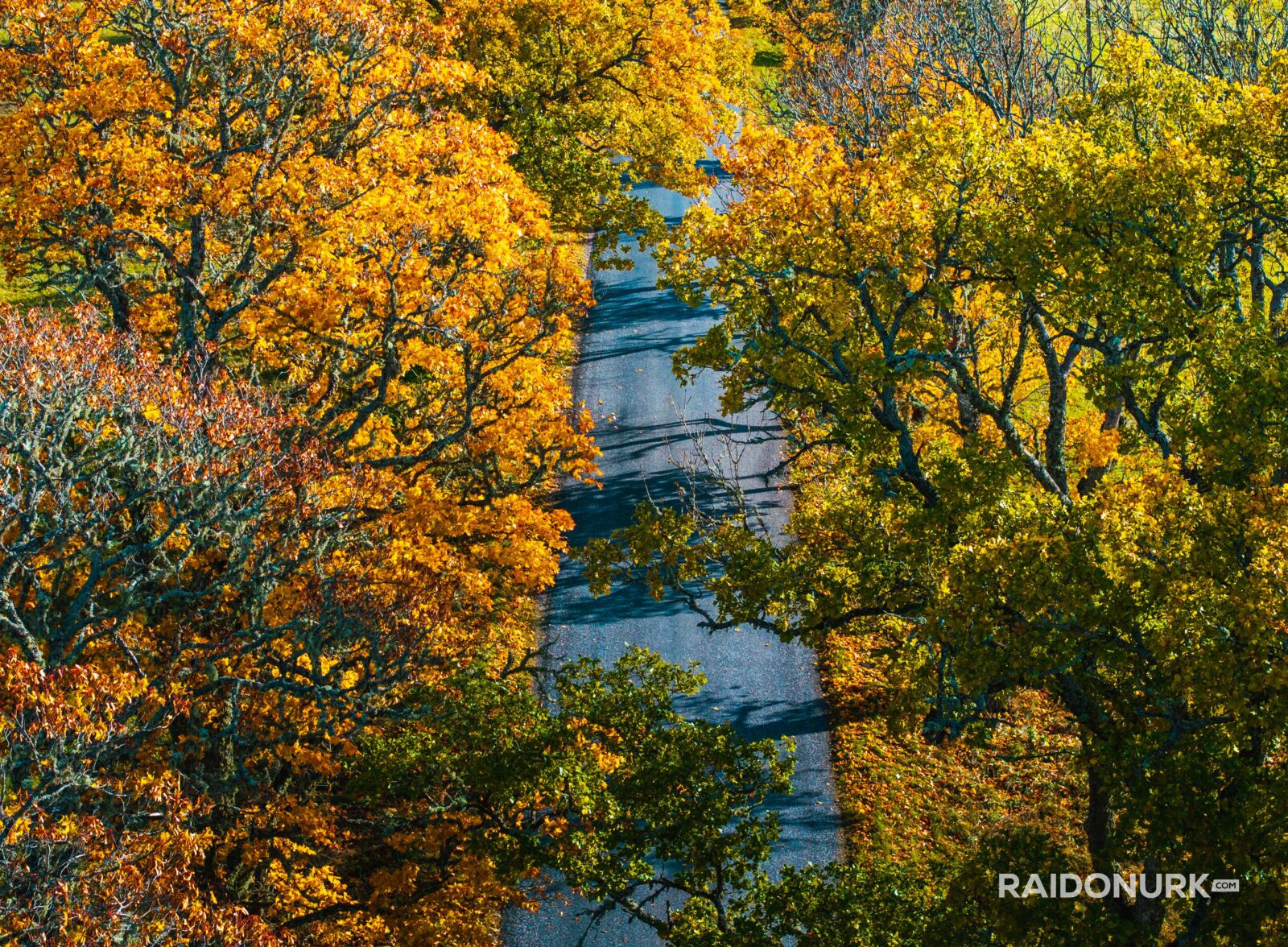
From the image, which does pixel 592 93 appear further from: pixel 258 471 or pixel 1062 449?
pixel 258 471

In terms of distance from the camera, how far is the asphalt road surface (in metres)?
21.3

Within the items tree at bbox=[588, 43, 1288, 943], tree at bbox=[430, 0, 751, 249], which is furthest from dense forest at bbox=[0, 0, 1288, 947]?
tree at bbox=[430, 0, 751, 249]

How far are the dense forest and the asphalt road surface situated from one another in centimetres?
70

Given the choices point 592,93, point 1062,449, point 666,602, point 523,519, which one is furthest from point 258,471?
point 592,93

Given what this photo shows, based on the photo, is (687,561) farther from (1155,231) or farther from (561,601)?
(561,601)

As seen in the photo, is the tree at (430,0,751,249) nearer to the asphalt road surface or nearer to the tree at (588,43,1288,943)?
the asphalt road surface

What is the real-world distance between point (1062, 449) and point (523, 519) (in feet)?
30.2

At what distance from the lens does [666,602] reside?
27.0m

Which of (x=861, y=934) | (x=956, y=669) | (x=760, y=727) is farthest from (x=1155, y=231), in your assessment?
(x=760, y=727)

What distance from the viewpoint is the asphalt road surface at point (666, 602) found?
21297 mm

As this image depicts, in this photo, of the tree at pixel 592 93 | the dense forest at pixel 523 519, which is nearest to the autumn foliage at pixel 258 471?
the dense forest at pixel 523 519

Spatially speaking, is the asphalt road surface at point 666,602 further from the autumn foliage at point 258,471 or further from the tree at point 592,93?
the tree at point 592,93

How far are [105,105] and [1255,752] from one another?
689 inches

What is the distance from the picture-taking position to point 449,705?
50.6ft
